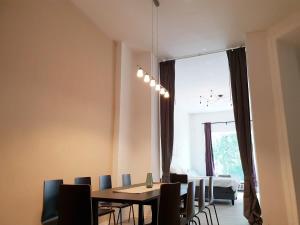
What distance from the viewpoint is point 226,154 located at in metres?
9.94

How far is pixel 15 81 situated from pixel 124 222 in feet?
10.2

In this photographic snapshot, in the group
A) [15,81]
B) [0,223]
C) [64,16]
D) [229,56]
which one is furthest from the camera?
[229,56]

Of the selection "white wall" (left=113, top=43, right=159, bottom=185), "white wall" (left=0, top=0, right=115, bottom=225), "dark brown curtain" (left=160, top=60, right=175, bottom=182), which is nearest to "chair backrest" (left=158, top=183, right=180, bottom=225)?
"white wall" (left=0, top=0, right=115, bottom=225)

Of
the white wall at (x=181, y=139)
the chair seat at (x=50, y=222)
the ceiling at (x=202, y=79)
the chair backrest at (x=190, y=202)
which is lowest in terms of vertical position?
the chair seat at (x=50, y=222)

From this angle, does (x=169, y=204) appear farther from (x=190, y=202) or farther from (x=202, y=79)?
(x=202, y=79)

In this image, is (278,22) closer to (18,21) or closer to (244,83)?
(244,83)

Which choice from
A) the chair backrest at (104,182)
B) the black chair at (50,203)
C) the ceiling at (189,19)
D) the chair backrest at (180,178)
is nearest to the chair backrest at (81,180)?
the chair backrest at (104,182)

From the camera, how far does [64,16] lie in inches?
148

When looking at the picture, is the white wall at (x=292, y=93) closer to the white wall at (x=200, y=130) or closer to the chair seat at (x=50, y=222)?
the chair seat at (x=50, y=222)

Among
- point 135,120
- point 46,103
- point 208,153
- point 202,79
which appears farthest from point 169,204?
point 208,153

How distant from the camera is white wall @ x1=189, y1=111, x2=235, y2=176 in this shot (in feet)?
33.0

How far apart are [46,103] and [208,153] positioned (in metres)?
7.99

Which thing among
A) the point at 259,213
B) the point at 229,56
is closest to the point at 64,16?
the point at 229,56

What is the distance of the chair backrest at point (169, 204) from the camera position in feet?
7.46
